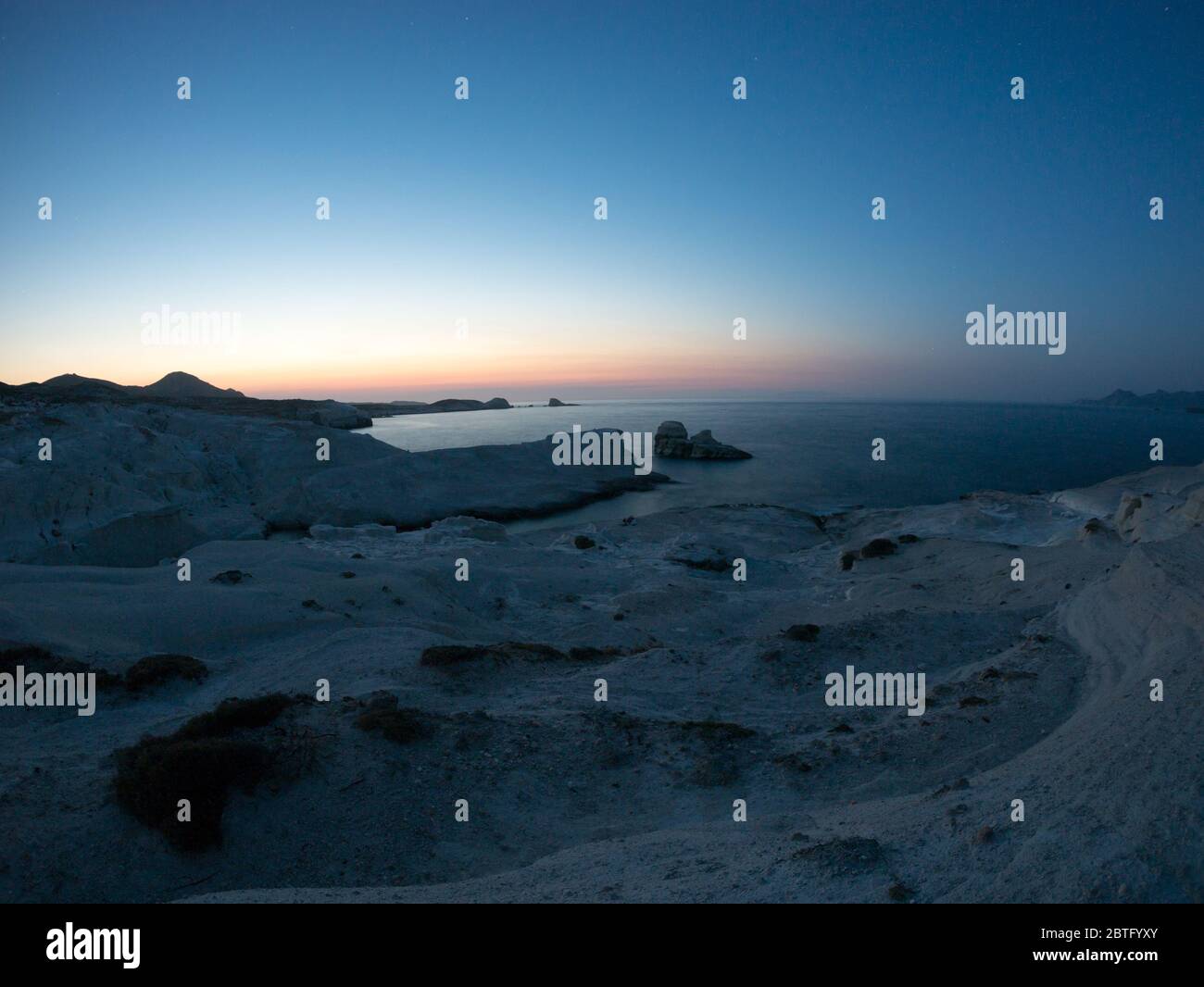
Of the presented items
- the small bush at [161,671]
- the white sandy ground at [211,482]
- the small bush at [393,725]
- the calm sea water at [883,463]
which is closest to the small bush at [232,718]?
the small bush at [393,725]

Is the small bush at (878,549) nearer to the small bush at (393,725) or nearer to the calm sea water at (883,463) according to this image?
the calm sea water at (883,463)

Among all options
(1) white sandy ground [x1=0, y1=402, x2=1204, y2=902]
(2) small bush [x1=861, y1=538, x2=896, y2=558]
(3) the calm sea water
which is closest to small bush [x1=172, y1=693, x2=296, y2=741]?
(1) white sandy ground [x1=0, y1=402, x2=1204, y2=902]

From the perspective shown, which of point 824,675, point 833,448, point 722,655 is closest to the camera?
point 824,675

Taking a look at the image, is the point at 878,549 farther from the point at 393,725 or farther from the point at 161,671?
the point at 161,671

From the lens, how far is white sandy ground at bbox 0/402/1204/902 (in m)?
6.82

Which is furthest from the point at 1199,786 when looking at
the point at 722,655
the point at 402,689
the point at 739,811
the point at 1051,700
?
the point at 402,689

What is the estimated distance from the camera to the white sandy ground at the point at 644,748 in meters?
6.82

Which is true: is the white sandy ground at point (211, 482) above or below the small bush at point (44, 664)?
above

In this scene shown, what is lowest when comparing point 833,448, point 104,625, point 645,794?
point 645,794

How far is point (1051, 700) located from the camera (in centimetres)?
1289

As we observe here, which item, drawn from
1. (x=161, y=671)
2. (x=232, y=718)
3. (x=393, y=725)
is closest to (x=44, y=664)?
(x=161, y=671)

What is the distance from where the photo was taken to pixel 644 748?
12.0 m
